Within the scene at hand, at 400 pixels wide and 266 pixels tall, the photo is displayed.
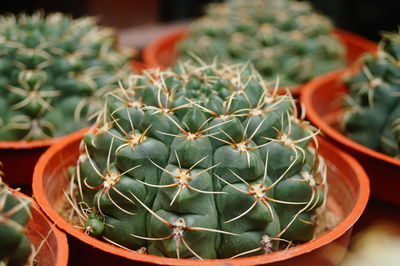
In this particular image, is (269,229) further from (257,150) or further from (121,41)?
(121,41)

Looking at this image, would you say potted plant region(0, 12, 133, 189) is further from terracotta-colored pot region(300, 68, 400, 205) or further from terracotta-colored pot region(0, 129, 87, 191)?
terracotta-colored pot region(300, 68, 400, 205)

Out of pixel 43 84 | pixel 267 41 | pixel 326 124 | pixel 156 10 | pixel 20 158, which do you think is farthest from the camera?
pixel 156 10

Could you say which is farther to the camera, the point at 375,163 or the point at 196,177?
the point at 375,163

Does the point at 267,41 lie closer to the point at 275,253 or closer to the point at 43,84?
the point at 43,84

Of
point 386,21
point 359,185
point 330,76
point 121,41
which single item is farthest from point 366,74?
point 121,41

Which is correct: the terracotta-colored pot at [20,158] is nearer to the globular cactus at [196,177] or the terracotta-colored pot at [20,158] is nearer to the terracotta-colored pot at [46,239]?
the globular cactus at [196,177]

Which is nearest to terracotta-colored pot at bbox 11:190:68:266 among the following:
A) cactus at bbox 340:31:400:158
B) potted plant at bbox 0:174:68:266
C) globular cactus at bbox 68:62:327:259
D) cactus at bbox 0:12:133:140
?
potted plant at bbox 0:174:68:266

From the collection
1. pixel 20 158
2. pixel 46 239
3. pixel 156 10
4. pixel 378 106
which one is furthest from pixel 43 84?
pixel 156 10
